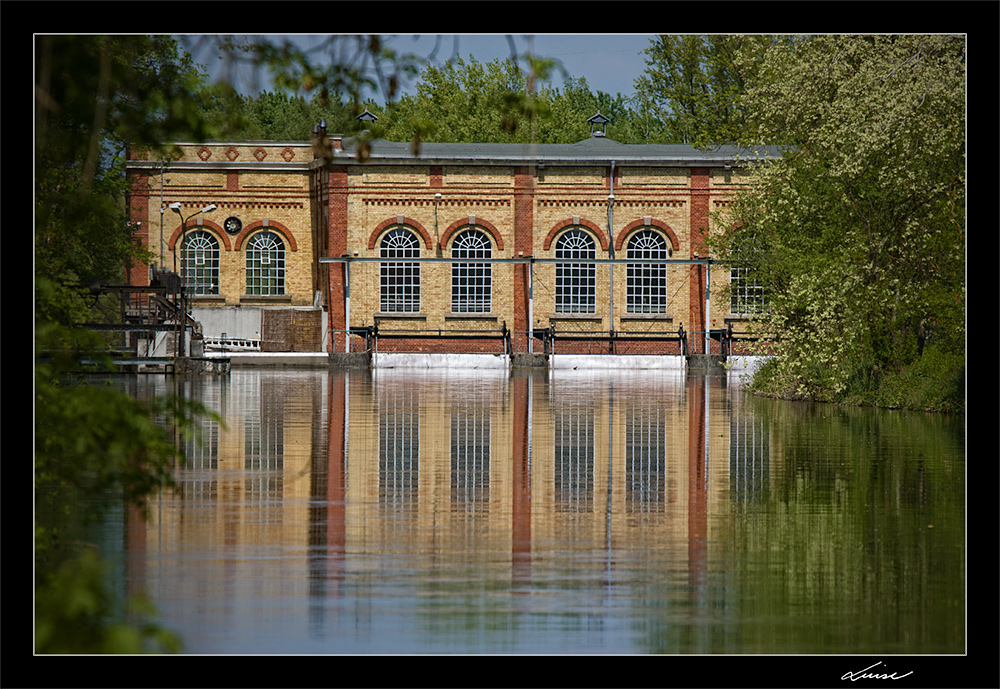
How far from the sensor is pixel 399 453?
1420 centimetres

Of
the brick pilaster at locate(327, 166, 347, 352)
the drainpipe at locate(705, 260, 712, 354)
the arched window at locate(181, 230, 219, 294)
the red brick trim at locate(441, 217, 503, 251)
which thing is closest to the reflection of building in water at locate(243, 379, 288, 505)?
the brick pilaster at locate(327, 166, 347, 352)

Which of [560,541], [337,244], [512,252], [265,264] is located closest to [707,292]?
[512,252]

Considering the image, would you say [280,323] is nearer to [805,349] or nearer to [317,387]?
[317,387]

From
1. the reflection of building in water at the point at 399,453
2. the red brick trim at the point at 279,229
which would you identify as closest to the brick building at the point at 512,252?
the red brick trim at the point at 279,229

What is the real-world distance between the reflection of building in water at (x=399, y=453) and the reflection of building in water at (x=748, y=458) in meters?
2.83

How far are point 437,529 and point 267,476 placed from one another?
318 centimetres

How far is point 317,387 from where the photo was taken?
2748cm

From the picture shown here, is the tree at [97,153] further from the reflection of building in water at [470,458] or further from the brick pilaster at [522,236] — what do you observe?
the brick pilaster at [522,236]

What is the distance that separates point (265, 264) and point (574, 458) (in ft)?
117

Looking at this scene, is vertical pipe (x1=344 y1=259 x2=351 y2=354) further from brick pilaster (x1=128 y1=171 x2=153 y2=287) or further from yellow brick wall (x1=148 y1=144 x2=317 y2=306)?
brick pilaster (x1=128 y1=171 x2=153 y2=287)

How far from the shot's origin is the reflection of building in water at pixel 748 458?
11.5 meters

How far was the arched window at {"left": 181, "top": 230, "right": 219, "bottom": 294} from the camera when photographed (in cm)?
4788

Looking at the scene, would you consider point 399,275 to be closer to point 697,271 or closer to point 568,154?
point 568,154
